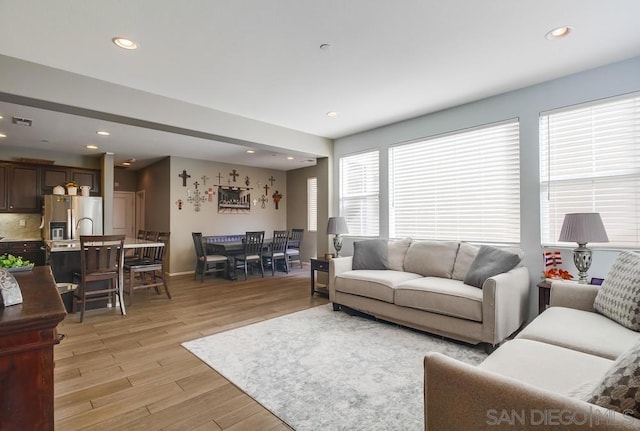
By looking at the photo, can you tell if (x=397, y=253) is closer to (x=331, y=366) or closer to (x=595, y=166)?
(x=331, y=366)

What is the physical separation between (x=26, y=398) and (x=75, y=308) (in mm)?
3754

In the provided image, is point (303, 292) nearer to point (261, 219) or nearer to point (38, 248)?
point (261, 219)

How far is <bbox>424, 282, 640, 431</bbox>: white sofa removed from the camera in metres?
0.92

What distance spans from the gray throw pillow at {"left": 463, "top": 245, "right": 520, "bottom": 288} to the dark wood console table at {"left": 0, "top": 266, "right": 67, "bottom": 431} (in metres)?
3.18

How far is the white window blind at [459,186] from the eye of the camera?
3535mm

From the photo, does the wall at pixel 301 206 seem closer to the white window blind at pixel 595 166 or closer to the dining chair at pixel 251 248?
the dining chair at pixel 251 248

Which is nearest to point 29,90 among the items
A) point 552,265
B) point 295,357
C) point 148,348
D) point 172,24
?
point 172,24

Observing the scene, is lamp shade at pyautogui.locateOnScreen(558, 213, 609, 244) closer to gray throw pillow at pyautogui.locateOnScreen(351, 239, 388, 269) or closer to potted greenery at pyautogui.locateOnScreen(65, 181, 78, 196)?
gray throw pillow at pyautogui.locateOnScreen(351, 239, 388, 269)

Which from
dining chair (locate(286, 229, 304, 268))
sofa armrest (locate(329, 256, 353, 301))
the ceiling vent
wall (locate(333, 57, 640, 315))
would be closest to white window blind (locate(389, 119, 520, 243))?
wall (locate(333, 57, 640, 315))

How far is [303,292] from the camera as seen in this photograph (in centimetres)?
529

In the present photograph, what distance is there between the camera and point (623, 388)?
867mm

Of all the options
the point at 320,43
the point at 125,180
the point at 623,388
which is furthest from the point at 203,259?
the point at 623,388

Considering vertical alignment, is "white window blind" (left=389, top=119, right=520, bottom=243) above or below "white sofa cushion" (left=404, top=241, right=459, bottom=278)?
above

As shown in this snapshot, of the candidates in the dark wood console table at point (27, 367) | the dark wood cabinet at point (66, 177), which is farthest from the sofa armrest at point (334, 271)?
the dark wood cabinet at point (66, 177)
